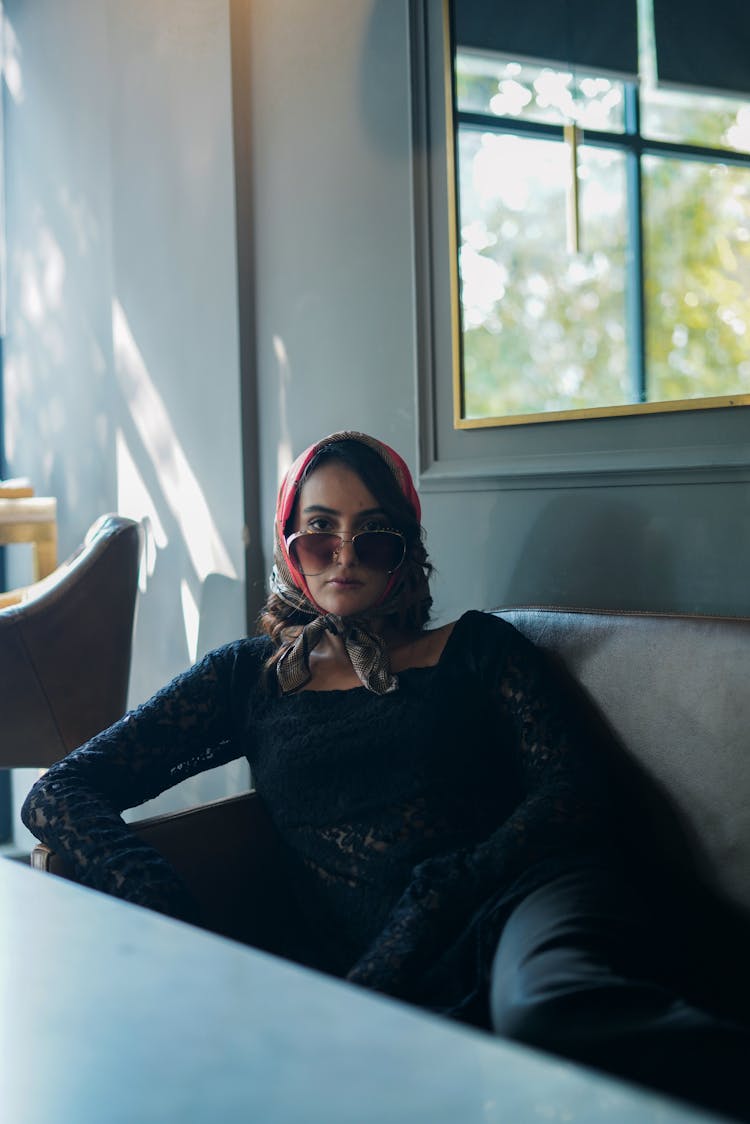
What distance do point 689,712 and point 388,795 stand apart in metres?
0.49

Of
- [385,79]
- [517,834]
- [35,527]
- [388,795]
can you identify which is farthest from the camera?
[35,527]

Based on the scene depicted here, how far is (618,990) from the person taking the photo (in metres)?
1.10

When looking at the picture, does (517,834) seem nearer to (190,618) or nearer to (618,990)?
(618,990)

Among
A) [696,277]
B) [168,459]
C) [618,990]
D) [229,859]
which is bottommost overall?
[229,859]

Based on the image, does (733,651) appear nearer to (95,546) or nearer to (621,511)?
(621,511)

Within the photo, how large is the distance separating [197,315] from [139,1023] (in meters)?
2.40

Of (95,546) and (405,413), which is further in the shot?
(95,546)

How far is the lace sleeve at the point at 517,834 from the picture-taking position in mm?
1509

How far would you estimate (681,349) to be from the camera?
1850 mm

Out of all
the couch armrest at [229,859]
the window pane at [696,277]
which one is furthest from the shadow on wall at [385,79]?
the couch armrest at [229,859]

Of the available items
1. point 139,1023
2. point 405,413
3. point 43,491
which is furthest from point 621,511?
point 43,491

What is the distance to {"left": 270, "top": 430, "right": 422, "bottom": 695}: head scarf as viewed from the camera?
1.86 m

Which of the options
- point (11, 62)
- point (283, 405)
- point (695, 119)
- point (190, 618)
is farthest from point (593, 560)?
point (11, 62)

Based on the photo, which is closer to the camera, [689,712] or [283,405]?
[689,712]
